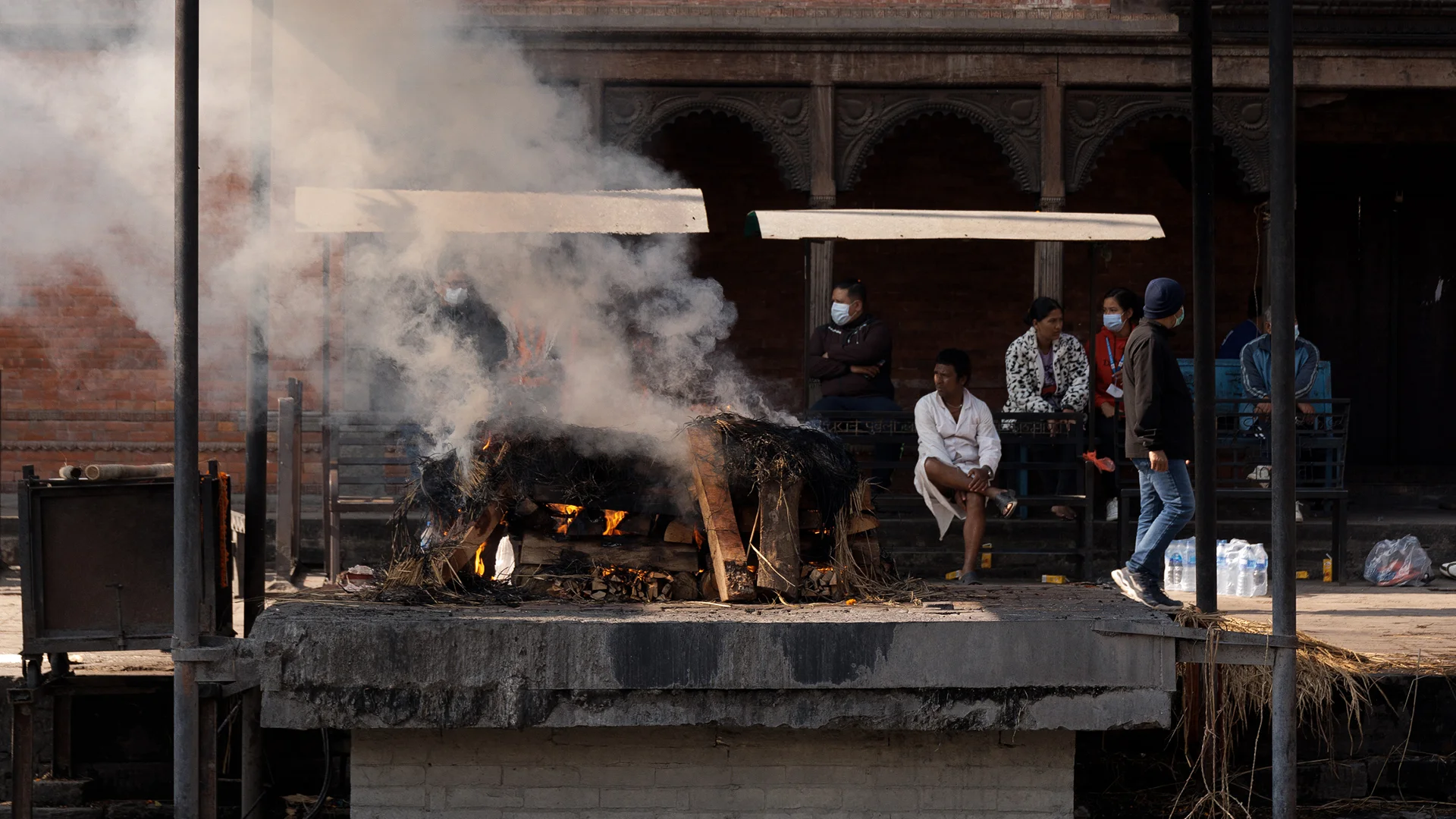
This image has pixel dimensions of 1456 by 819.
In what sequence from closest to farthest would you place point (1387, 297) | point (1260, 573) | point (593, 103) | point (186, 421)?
point (186, 421)
point (1260, 573)
point (593, 103)
point (1387, 297)

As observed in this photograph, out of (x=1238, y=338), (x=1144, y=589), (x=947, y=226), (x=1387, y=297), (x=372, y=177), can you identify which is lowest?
(x=1144, y=589)

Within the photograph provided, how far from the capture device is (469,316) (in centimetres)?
856

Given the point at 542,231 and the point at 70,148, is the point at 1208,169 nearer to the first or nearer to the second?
the point at 542,231

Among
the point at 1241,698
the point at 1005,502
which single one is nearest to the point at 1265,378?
the point at 1005,502

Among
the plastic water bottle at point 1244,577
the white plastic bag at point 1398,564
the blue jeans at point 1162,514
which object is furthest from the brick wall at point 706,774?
the white plastic bag at point 1398,564

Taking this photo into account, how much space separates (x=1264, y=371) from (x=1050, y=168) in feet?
7.84

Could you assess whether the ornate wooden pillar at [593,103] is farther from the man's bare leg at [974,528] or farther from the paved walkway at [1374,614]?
the paved walkway at [1374,614]

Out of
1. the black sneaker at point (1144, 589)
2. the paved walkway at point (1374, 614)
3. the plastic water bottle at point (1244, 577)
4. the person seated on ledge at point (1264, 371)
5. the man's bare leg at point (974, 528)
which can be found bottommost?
the paved walkway at point (1374, 614)

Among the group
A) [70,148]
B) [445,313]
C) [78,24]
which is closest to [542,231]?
[445,313]

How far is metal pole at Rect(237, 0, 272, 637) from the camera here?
20.8 feet

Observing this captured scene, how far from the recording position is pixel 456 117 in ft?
26.2

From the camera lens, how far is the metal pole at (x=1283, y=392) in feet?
17.3

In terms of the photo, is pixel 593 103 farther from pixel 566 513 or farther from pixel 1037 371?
pixel 566 513

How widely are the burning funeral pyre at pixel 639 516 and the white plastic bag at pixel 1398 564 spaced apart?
16.9 ft
